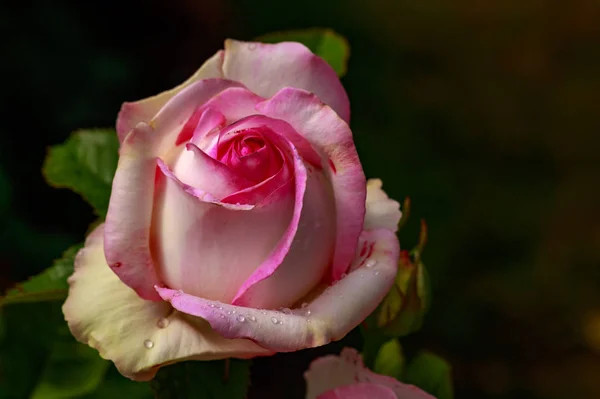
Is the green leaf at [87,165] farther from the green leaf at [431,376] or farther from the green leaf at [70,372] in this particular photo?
the green leaf at [431,376]

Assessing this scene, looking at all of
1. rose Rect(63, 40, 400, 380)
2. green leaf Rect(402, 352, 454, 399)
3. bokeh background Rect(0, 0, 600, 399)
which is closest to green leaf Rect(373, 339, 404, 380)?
green leaf Rect(402, 352, 454, 399)

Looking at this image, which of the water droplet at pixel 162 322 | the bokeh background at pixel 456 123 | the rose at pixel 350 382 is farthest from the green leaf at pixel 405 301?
the bokeh background at pixel 456 123

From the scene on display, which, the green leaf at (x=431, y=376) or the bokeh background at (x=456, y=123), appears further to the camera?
the bokeh background at (x=456, y=123)

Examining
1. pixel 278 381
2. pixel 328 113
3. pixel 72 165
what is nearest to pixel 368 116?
pixel 278 381

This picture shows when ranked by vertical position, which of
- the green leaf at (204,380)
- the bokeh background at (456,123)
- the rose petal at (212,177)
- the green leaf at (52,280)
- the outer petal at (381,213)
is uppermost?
the rose petal at (212,177)

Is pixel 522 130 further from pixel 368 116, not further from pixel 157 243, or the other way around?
pixel 157 243

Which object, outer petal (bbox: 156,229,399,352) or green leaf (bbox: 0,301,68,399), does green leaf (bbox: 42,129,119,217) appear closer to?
green leaf (bbox: 0,301,68,399)
